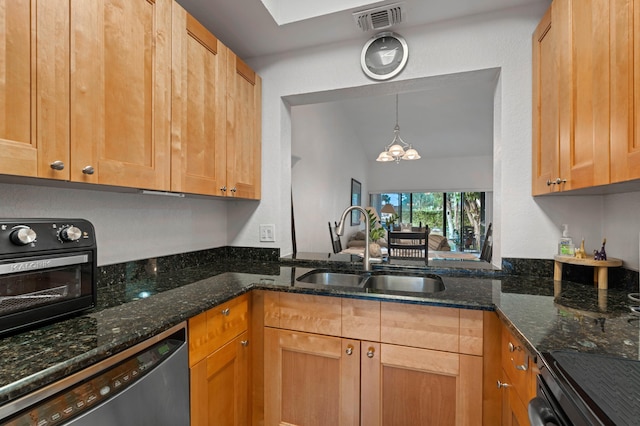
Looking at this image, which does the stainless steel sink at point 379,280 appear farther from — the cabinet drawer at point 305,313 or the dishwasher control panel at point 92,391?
the dishwasher control panel at point 92,391

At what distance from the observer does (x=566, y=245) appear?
1.51 metres

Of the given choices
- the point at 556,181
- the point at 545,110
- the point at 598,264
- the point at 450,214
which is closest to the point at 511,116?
the point at 545,110

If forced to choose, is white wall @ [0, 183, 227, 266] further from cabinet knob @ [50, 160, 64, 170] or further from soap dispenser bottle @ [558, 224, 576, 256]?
soap dispenser bottle @ [558, 224, 576, 256]

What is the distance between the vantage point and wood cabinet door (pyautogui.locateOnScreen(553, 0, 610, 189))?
99 cm

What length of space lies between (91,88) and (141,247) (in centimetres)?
83

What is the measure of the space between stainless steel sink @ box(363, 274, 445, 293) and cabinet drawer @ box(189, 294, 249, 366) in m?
0.67

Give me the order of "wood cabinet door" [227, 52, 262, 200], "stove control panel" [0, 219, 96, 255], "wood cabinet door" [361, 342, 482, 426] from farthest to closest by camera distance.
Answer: "wood cabinet door" [227, 52, 262, 200] → "wood cabinet door" [361, 342, 482, 426] → "stove control panel" [0, 219, 96, 255]

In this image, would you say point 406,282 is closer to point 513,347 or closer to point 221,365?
point 513,347

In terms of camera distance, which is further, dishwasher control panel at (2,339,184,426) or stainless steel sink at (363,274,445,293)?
stainless steel sink at (363,274,445,293)

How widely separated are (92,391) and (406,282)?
1430mm

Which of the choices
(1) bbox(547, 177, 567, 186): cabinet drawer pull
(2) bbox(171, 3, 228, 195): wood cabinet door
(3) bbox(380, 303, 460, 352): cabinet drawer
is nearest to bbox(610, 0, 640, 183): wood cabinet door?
(1) bbox(547, 177, 567, 186): cabinet drawer pull

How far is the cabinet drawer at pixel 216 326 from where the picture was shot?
1.11 metres

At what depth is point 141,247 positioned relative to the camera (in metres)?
1.57

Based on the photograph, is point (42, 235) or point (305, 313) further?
point (305, 313)
